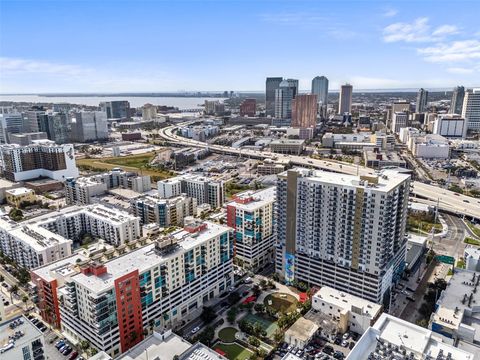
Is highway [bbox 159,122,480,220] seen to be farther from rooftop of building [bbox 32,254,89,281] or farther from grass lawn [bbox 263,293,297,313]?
rooftop of building [bbox 32,254,89,281]

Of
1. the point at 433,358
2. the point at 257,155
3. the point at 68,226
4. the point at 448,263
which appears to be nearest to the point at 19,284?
the point at 68,226

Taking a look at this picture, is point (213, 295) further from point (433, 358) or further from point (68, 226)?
point (68, 226)

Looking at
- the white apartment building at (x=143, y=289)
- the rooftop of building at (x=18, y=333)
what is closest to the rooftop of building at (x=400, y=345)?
the white apartment building at (x=143, y=289)

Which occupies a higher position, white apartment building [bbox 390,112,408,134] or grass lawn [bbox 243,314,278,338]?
white apartment building [bbox 390,112,408,134]

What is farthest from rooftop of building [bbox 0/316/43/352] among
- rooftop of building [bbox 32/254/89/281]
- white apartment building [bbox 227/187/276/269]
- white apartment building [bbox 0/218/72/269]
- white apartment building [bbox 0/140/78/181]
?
white apartment building [bbox 0/140/78/181]

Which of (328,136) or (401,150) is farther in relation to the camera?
(328,136)

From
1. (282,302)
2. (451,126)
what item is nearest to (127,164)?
(282,302)
